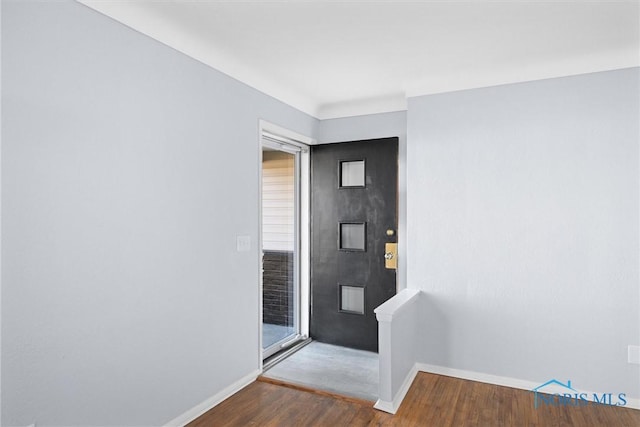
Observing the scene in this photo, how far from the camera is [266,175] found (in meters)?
3.67

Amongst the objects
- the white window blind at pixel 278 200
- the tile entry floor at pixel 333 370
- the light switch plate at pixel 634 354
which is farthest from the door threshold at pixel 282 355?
the light switch plate at pixel 634 354

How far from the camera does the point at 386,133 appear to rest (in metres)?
3.81

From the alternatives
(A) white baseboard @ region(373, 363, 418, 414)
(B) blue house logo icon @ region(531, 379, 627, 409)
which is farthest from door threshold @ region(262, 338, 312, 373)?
(B) blue house logo icon @ region(531, 379, 627, 409)

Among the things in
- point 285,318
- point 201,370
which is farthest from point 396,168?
point 201,370

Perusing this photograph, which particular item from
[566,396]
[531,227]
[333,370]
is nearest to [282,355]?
[333,370]

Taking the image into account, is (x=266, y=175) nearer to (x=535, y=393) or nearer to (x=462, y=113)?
(x=462, y=113)

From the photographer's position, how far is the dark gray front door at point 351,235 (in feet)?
12.1

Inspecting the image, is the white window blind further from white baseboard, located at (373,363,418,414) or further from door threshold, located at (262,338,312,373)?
white baseboard, located at (373,363,418,414)

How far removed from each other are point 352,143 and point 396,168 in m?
0.50

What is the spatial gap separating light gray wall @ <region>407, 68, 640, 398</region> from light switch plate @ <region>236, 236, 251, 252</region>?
1.34 metres

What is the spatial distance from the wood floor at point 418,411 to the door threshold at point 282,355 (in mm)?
383

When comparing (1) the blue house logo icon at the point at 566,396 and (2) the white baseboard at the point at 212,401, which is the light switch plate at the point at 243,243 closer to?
(2) the white baseboard at the point at 212,401

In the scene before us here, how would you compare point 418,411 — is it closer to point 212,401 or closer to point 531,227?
point 212,401

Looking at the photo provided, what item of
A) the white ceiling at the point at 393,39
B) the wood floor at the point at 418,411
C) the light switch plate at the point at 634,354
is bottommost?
the wood floor at the point at 418,411
